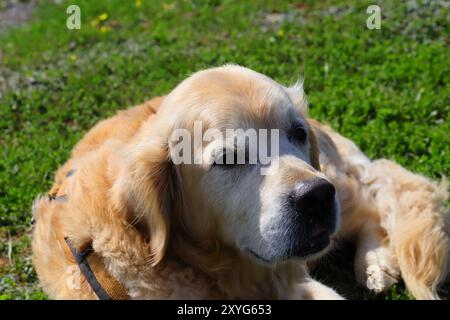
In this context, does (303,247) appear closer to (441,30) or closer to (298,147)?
(298,147)

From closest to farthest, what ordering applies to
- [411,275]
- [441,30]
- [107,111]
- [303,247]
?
[303,247] → [411,275] → [107,111] → [441,30]

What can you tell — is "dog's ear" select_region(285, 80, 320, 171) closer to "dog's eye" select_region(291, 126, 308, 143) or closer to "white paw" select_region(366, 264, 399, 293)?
"dog's eye" select_region(291, 126, 308, 143)

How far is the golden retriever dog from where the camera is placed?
3.37 meters

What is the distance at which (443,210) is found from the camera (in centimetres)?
470

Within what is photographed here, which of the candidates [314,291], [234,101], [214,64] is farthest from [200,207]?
[214,64]

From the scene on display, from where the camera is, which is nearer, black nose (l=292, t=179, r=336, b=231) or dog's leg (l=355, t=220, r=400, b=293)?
black nose (l=292, t=179, r=336, b=231)

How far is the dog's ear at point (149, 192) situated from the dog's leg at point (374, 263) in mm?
1607

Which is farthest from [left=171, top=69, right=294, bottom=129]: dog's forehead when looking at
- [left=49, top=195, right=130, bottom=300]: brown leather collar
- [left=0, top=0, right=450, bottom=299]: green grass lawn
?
[left=0, top=0, right=450, bottom=299]: green grass lawn

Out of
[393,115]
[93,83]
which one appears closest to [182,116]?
[393,115]

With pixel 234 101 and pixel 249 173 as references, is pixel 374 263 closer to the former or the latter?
pixel 249 173

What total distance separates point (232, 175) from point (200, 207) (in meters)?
0.27

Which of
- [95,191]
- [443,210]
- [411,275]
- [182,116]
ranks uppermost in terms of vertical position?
[182,116]

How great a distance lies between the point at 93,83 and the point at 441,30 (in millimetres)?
4133

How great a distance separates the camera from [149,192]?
353 centimetres
